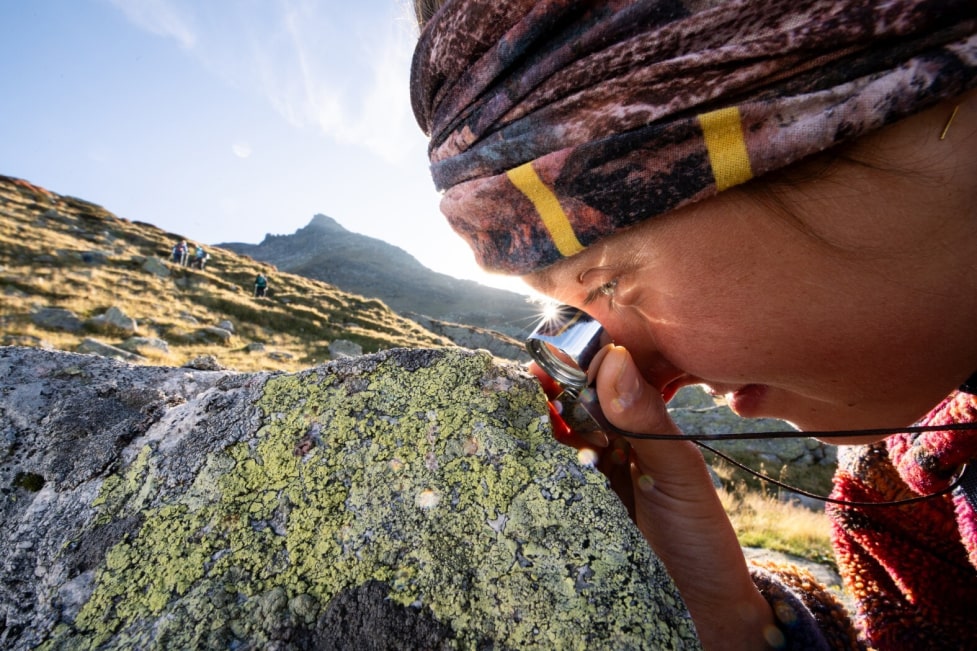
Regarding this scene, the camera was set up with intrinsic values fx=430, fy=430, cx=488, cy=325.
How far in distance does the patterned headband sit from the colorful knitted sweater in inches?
71.2

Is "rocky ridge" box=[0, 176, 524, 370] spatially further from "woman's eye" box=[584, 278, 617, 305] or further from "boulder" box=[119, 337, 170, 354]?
"woman's eye" box=[584, 278, 617, 305]

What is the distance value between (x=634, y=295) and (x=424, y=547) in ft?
3.14

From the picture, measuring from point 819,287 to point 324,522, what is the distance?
→ 56.8 inches

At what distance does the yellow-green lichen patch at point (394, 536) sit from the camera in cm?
96

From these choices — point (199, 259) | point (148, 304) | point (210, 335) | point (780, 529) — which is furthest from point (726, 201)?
point (199, 259)

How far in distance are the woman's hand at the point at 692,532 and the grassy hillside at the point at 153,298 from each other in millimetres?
9342

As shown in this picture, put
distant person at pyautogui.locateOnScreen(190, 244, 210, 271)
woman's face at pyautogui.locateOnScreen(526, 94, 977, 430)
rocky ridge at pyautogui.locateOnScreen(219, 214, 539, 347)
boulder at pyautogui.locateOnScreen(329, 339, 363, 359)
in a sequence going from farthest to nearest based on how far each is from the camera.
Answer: rocky ridge at pyautogui.locateOnScreen(219, 214, 539, 347) → distant person at pyautogui.locateOnScreen(190, 244, 210, 271) → boulder at pyautogui.locateOnScreen(329, 339, 363, 359) → woman's face at pyautogui.locateOnScreen(526, 94, 977, 430)

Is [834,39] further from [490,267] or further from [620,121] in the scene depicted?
[490,267]

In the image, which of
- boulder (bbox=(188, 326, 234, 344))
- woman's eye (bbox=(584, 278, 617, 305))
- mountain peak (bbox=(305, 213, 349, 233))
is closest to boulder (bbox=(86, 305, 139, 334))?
boulder (bbox=(188, 326, 234, 344))

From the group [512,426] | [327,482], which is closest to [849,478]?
[512,426]

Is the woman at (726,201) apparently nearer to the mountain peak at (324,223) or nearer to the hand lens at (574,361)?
the hand lens at (574,361)

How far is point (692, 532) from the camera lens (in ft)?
5.33

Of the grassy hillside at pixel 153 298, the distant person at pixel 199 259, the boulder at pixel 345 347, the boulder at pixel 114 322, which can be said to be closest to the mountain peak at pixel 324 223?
the grassy hillside at pixel 153 298

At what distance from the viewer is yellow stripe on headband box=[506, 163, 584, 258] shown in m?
1.25
